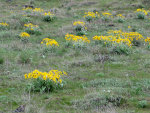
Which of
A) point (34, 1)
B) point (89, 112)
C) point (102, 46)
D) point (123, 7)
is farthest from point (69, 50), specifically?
point (34, 1)

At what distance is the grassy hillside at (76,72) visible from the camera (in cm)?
696

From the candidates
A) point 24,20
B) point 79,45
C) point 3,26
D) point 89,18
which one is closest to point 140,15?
point 89,18

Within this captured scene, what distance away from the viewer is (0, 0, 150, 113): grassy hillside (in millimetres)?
6965

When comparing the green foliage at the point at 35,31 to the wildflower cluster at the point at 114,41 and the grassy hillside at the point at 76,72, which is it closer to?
the grassy hillside at the point at 76,72

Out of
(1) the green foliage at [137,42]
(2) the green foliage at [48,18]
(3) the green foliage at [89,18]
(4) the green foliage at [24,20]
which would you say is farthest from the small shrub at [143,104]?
(2) the green foliage at [48,18]

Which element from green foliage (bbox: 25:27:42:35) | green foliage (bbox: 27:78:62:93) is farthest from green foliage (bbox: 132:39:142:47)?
green foliage (bbox: 27:78:62:93)

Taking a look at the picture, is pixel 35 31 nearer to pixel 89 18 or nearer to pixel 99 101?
pixel 89 18

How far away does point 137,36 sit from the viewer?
49.2 feet

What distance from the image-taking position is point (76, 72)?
10.2 meters

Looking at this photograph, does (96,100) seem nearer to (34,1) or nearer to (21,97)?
(21,97)

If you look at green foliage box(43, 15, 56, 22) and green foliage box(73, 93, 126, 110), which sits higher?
green foliage box(43, 15, 56, 22)

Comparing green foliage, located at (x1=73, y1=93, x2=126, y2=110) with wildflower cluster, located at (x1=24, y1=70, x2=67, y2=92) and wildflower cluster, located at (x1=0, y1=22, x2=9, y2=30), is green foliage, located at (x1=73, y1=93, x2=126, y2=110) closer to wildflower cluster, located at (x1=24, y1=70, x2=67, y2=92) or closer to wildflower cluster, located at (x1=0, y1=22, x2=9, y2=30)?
wildflower cluster, located at (x1=24, y1=70, x2=67, y2=92)

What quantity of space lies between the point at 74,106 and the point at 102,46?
7357 millimetres

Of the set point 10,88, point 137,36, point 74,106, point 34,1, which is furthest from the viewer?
point 34,1
